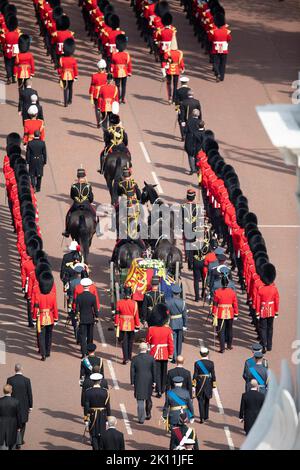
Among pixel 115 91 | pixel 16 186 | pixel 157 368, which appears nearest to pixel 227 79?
pixel 115 91

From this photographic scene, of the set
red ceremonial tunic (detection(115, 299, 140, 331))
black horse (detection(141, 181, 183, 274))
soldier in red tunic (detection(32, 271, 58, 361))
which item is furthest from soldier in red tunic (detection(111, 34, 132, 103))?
red ceremonial tunic (detection(115, 299, 140, 331))

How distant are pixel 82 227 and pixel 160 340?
4780 millimetres

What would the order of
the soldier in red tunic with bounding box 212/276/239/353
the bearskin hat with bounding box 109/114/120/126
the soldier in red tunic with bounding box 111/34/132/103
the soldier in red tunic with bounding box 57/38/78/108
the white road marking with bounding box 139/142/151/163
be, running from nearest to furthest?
the soldier in red tunic with bounding box 212/276/239/353
the bearskin hat with bounding box 109/114/120/126
the white road marking with bounding box 139/142/151/163
the soldier in red tunic with bounding box 57/38/78/108
the soldier in red tunic with bounding box 111/34/132/103

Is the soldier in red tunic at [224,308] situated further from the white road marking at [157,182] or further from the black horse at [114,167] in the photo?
the white road marking at [157,182]

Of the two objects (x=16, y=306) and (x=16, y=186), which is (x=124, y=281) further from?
(x=16, y=186)

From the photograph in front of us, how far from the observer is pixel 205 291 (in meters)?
33.4

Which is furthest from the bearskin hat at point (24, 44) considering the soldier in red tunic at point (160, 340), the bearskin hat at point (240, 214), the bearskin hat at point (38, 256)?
the soldier in red tunic at point (160, 340)

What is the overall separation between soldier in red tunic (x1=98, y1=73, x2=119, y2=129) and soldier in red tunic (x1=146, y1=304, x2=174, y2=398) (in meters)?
11.0

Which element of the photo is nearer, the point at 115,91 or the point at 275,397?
the point at 275,397

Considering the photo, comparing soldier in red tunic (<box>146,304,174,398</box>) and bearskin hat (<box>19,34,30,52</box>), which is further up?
bearskin hat (<box>19,34,30,52</box>)

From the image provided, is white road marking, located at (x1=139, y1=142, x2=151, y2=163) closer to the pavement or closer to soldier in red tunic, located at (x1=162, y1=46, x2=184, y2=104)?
the pavement

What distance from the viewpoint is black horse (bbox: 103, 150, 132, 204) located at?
1437 inches

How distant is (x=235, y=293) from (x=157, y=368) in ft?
7.64

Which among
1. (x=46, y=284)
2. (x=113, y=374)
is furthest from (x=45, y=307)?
(x=113, y=374)
